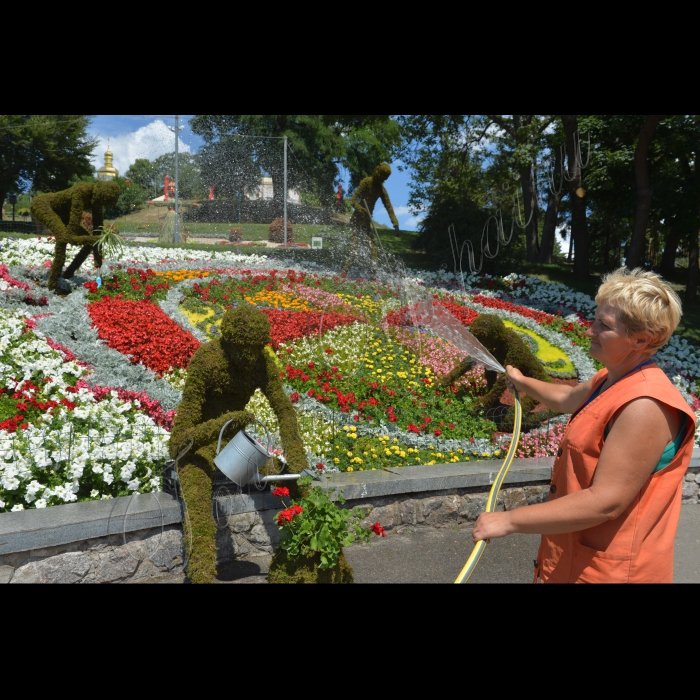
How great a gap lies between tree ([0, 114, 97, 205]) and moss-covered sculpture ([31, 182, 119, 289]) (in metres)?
8.46

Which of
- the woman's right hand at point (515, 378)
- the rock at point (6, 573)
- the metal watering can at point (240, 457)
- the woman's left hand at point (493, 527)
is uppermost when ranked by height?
the woman's right hand at point (515, 378)

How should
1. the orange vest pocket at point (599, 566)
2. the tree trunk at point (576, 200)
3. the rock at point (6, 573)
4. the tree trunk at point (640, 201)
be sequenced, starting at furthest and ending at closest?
1. the tree trunk at point (576, 200)
2. the tree trunk at point (640, 201)
3. the rock at point (6, 573)
4. the orange vest pocket at point (599, 566)

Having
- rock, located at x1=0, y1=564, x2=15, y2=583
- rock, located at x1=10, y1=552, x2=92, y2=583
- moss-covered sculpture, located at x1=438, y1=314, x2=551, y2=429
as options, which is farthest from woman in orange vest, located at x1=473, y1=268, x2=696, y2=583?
moss-covered sculpture, located at x1=438, y1=314, x2=551, y2=429

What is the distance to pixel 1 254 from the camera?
33.4 feet

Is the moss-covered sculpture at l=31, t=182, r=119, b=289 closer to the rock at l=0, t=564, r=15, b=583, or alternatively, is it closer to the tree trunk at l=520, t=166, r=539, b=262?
the rock at l=0, t=564, r=15, b=583

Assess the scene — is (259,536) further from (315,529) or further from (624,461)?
(624,461)

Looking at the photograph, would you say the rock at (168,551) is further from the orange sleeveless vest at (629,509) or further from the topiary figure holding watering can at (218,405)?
the orange sleeveless vest at (629,509)

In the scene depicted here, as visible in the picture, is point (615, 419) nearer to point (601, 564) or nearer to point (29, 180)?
point (601, 564)

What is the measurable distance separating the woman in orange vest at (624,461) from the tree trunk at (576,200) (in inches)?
562

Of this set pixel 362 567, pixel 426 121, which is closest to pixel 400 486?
pixel 362 567

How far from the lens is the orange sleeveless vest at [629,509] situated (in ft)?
5.70

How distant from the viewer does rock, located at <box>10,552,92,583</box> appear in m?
3.44

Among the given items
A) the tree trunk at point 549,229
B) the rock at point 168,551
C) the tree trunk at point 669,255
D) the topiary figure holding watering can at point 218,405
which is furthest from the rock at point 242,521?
the tree trunk at point 669,255

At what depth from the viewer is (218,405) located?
3.95 m
